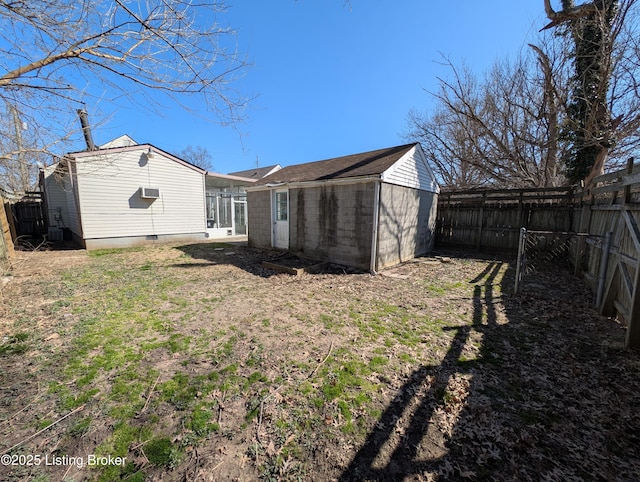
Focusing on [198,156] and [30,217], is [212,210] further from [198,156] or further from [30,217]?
[198,156]

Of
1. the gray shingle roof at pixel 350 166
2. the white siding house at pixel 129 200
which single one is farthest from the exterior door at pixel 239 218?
the gray shingle roof at pixel 350 166

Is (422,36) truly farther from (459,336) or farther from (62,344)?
(62,344)

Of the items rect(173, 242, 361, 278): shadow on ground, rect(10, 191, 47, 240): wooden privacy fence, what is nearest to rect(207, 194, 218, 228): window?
rect(173, 242, 361, 278): shadow on ground

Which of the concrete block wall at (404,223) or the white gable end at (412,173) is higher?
the white gable end at (412,173)

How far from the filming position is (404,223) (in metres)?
8.48

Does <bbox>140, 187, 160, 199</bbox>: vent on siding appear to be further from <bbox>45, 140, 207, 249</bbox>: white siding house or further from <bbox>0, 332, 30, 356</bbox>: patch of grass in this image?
<bbox>0, 332, 30, 356</bbox>: patch of grass

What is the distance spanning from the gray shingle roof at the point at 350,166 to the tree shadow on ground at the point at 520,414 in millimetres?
5022

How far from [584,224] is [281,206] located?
920 cm

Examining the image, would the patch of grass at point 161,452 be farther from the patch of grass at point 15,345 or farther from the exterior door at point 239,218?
the exterior door at point 239,218

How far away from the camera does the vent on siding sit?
11.3m

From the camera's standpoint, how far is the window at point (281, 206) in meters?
9.62

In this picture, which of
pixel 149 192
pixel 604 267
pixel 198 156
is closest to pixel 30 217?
pixel 149 192

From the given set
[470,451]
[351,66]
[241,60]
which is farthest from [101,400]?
[351,66]

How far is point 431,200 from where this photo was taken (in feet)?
34.1
